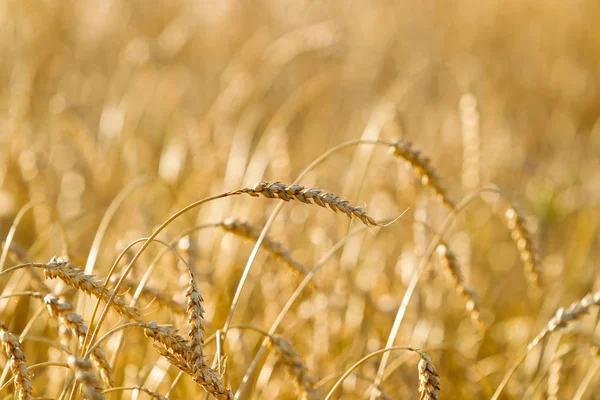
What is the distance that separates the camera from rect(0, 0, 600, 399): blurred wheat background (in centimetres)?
211

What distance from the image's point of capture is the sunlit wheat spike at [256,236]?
1.54m

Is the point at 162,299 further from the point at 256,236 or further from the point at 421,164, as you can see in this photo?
the point at 421,164

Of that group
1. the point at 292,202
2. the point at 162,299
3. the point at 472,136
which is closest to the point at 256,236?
the point at 162,299

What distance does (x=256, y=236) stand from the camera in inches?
60.8

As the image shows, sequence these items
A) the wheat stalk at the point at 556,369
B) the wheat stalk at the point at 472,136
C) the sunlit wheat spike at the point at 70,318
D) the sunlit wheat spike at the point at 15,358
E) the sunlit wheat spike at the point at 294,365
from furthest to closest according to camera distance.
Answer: the wheat stalk at the point at 472,136
the wheat stalk at the point at 556,369
the sunlit wheat spike at the point at 294,365
the sunlit wheat spike at the point at 70,318
the sunlit wheat spike at the point at 15,358

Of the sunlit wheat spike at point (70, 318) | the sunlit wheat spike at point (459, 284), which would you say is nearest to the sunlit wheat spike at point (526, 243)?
the sunlit wheat spike at point (459, 284)

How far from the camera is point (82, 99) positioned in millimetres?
3932

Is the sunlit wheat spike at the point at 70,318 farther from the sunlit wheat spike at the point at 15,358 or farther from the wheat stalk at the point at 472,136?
the wheat stalk at the point at 472,136

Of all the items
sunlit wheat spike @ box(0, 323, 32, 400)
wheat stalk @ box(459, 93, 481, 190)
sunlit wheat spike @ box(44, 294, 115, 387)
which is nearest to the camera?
sunlit wheat spike @ box(0, 323, 32, 400)

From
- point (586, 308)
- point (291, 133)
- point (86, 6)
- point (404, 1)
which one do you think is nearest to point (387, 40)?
point (291, 133)

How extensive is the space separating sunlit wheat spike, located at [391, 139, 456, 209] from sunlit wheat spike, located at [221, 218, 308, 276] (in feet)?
1.19

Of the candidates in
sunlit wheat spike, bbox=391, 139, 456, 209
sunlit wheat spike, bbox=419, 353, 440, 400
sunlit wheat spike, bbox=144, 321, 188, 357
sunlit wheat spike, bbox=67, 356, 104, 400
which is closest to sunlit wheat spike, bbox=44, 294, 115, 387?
sunlit wheat spike, bbox=144, 321, 188, 357

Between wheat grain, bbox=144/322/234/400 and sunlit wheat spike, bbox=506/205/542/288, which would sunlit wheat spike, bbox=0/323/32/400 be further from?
sunlit wheat spike, bbox=506/205/542/288

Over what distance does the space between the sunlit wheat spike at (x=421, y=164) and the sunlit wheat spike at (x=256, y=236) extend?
1.19 feet
